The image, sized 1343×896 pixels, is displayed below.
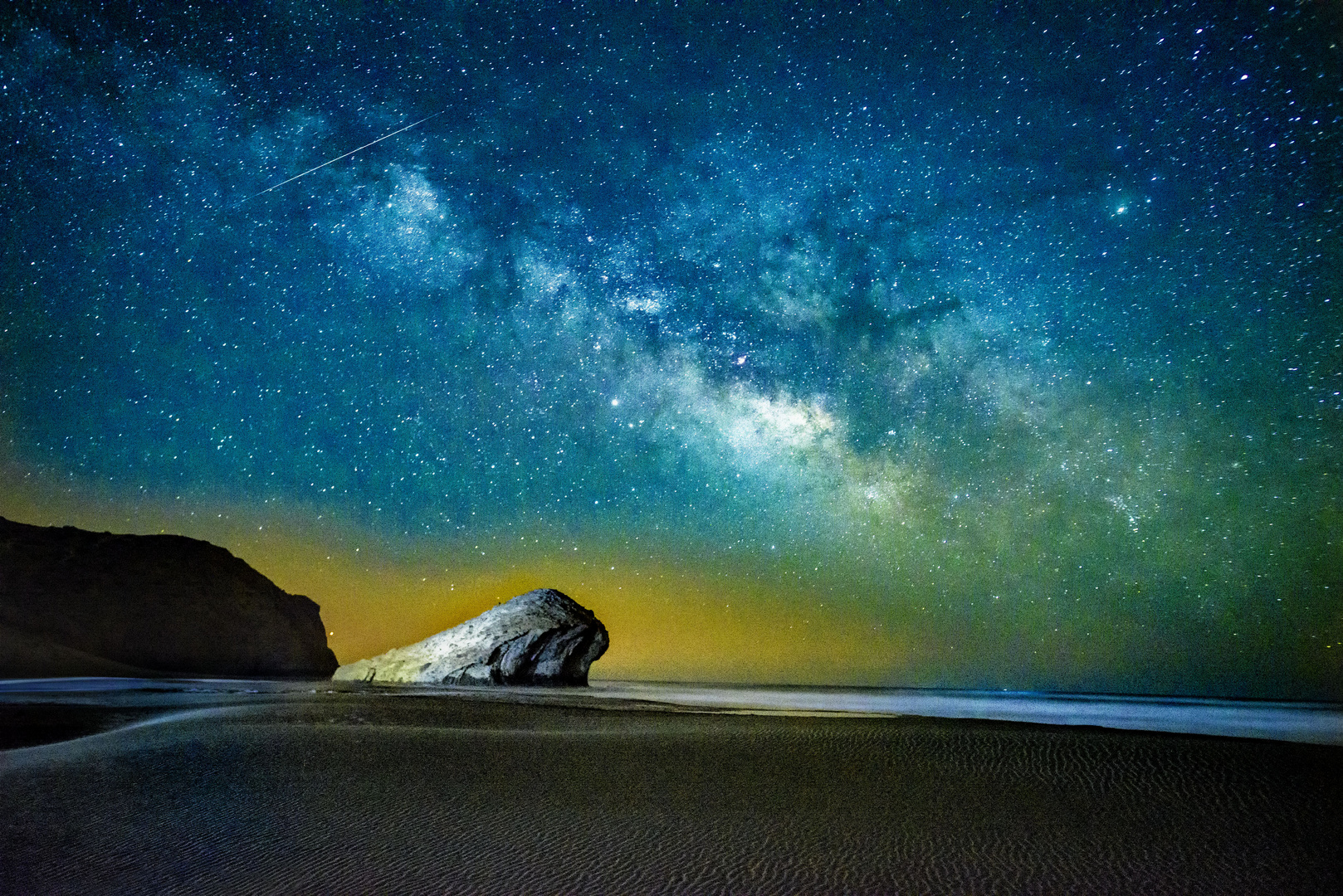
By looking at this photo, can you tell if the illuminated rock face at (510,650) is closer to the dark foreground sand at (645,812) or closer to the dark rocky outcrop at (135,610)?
the dark rocky outcrop at (135,610)

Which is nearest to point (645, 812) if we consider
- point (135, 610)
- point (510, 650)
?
point (510, 650)

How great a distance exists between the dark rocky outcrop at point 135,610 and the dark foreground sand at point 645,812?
48997 mm

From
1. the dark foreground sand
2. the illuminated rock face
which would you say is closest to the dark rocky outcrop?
the illuminated rock face

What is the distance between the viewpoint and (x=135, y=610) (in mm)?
68000

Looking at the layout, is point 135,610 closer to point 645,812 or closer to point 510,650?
point 510,650

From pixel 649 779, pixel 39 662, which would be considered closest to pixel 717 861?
pixel 649 779

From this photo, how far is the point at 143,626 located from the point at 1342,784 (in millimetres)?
86070

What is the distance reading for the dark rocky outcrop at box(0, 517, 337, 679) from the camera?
57.8 m

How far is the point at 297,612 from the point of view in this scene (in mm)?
91500

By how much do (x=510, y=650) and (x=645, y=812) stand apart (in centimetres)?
3845

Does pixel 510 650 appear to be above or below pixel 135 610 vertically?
below

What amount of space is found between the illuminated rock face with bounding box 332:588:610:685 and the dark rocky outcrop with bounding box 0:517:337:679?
1940 centimetres

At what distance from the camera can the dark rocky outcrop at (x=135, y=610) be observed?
57806mm

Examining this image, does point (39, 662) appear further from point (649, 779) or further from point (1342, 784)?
point (1342, 784)
